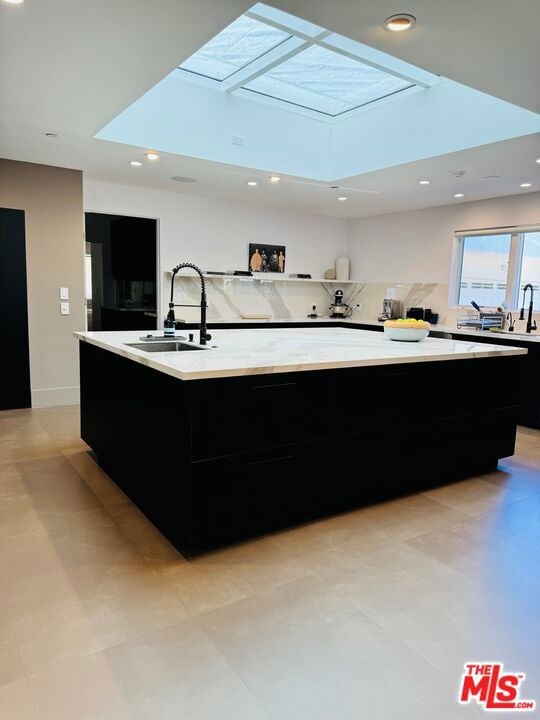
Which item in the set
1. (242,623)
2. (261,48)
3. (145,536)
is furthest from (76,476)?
(261,48)

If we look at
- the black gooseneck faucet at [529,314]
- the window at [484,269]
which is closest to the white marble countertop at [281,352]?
the black gooseneck faucet at [529,314]

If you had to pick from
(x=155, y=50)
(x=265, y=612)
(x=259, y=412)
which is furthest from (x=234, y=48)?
(x=265, y=612)

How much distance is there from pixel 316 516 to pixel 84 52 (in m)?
2.74

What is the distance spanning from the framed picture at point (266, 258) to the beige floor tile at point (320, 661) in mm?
5184

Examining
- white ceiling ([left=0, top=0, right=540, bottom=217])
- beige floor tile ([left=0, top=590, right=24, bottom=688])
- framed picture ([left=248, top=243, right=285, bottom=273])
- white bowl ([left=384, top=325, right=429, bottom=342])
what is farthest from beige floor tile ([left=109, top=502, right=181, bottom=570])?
framed picture ([left=248, top=243, right=285, bottom=273])

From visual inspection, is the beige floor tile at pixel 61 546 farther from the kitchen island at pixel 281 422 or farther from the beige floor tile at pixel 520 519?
the beige floor tile at pixel 520 519

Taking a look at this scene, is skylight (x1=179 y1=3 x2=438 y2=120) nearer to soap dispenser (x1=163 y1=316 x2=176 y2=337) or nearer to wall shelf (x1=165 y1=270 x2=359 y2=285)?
soap dispenser (x1=163 y1=316 x2=176 y2=337)

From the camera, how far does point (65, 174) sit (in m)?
5.03

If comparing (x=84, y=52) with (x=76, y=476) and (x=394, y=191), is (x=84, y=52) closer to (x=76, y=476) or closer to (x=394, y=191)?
(x=76, y=476)

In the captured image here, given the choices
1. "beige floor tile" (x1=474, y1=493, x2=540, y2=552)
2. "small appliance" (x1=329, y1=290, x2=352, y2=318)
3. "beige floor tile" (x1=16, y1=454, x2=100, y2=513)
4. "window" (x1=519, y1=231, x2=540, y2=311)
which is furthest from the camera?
"small appliance" (x1=329, y1=290, x2=352, y2=318)

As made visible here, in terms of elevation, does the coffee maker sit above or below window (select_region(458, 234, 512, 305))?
below

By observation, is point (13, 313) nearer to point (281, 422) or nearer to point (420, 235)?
point (281, 422)

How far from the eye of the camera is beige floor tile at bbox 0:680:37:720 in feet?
→ 4.85

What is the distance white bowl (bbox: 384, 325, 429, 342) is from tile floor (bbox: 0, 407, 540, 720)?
1.21m
